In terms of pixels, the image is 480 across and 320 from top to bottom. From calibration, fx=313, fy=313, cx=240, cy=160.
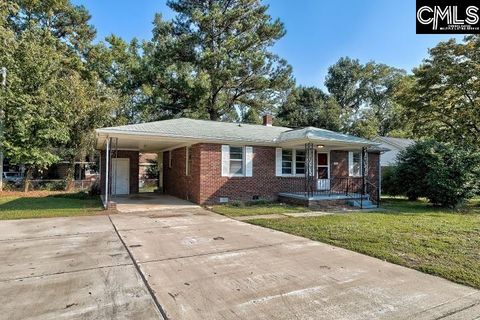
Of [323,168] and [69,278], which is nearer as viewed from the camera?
[69,278]

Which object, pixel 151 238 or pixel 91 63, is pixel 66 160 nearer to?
pixel 91 63

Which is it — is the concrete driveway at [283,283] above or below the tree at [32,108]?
below

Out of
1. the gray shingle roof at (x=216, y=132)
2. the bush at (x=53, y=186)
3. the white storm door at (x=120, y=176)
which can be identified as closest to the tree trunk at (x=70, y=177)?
the bush at (x=53, y=186)

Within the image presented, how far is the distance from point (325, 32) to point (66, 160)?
18.5m

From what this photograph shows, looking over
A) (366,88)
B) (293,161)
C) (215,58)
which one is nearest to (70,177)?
(215,58)

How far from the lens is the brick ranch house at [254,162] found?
12266mm

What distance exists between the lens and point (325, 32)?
55.6ft

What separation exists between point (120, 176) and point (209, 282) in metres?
14.4

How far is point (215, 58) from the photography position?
23984 mm

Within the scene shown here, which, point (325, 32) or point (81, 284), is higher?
point (325, 32)

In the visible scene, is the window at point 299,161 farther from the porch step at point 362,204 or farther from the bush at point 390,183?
the bush at point 390,183

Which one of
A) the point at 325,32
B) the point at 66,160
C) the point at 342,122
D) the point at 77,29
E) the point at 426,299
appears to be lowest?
the point at 426,299

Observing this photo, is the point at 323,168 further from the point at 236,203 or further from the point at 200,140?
the point at 200,140

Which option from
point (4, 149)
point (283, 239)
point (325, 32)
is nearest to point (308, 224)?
point (283, 239)
